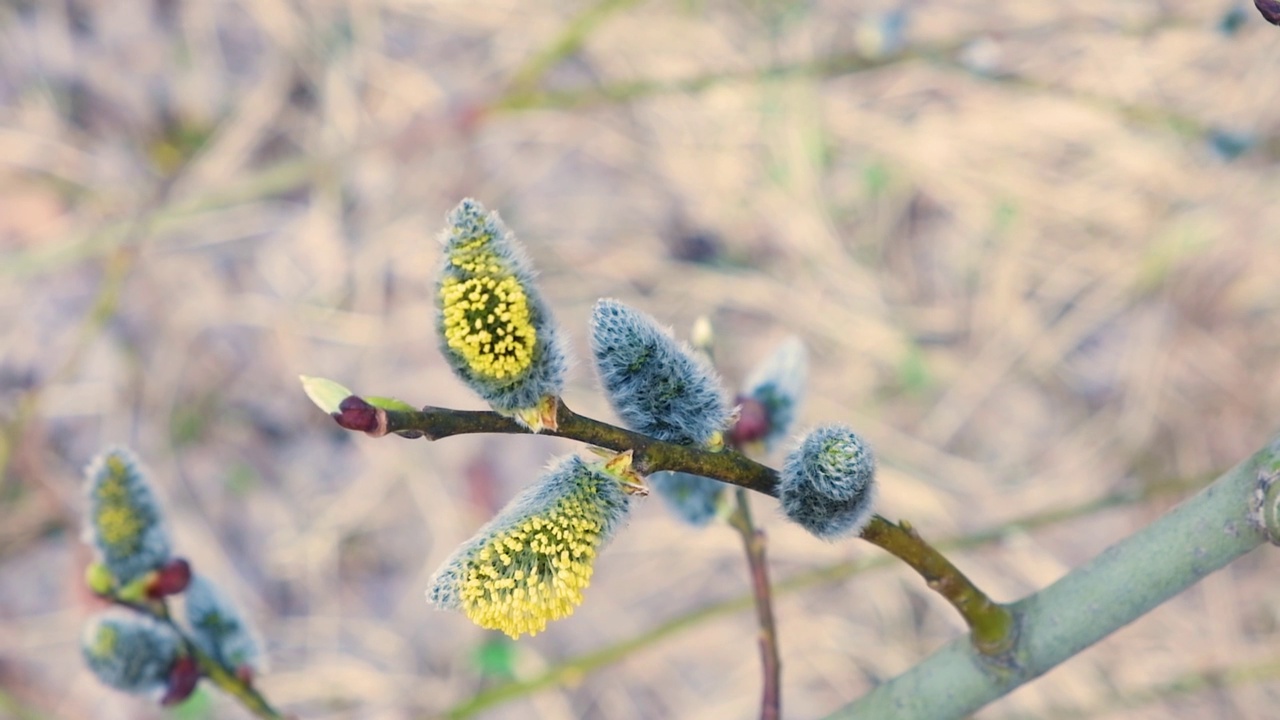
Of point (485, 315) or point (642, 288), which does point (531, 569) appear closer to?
point (485, 315)

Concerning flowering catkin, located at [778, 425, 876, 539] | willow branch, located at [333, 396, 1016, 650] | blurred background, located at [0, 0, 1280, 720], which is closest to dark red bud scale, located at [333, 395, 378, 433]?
willow branch, located at [333, 396, 1016, 650]

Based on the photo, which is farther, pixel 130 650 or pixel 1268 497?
pixel 130 650

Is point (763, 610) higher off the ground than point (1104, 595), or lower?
lower

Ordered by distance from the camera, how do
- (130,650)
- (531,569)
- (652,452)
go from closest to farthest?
(531,569)
(652,452)
(130,650)

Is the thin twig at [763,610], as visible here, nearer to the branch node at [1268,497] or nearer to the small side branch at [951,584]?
the small side branch at [951,584]

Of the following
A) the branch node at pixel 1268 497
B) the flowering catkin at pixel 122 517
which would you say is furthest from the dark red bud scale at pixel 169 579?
the branch node at pixel 1268 497

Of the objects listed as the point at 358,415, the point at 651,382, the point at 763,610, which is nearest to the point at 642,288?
the point at 763,610
